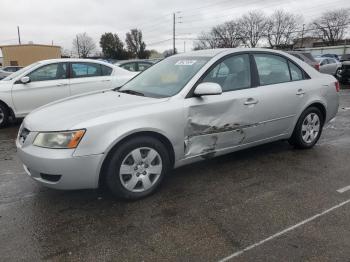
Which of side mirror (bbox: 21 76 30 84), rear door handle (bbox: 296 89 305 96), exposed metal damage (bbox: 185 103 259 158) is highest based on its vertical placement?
side mirror (bbox: 21 76 30 84)

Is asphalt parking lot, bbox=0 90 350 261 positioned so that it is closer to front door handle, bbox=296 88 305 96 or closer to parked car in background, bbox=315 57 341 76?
front door handle, bbox=296 88 305 96

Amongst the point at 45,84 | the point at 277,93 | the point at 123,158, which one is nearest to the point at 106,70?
the point at 45,84

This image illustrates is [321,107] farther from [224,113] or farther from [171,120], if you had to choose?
[171,120]

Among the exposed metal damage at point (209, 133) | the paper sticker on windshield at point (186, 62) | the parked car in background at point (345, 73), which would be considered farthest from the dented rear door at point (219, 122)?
the parked car in background at point (345, 73)

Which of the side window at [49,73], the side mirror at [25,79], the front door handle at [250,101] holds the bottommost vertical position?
the front door handle at [250,101]

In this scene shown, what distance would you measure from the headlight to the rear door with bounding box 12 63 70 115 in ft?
14.8

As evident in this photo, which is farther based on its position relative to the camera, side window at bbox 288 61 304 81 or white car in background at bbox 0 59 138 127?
white car in background at bbox 0 59 138 127

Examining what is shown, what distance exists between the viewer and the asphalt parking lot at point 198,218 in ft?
8.86

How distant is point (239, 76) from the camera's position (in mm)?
4375

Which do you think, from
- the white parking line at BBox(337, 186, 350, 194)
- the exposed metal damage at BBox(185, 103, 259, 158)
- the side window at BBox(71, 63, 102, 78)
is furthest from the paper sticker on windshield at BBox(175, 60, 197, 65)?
the side window at BBox(71, 63, 102, 78)

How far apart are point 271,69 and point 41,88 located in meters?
5.01

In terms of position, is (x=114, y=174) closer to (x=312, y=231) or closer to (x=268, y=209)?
(x=268, y=209)

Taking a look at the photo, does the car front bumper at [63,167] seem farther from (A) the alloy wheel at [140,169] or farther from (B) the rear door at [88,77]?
(B) the rear door at [88,77]

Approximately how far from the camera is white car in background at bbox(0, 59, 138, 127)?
733 cm
